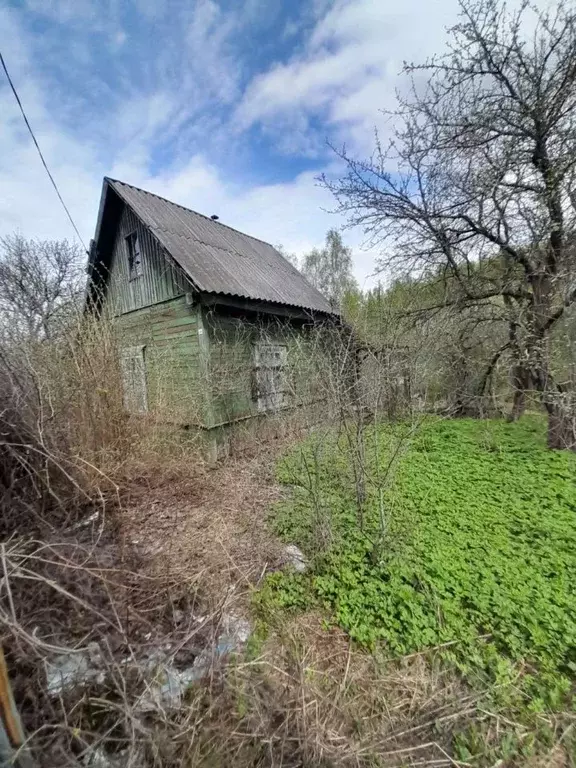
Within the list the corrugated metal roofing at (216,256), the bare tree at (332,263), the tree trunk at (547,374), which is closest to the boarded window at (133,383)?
the corrugated metal roofing at (216,256)

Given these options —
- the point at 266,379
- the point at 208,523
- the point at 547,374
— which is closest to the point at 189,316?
the point at 266,379

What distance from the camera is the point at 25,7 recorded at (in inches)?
128

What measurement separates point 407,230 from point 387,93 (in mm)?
2283

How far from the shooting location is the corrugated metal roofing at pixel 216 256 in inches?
249

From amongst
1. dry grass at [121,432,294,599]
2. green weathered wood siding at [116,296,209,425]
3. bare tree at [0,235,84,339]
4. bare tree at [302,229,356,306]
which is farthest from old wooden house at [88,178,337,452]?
bare tree at [302,229,356,306]

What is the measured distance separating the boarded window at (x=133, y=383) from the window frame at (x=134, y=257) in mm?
3097

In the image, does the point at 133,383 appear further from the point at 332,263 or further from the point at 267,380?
the point at 332,263

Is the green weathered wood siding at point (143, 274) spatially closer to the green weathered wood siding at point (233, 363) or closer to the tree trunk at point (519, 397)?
the green weathered wood siding at point (233, 363)

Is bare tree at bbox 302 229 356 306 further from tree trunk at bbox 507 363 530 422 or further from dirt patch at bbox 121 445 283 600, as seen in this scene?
dirt patch at bbox 121 445 283 600

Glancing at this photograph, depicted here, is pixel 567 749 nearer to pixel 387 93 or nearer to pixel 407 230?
pixel 407 230

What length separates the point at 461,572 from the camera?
8.61 ft

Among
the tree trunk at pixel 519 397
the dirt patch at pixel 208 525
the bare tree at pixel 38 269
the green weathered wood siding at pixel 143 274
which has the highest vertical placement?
the bare tree at pixel 38 269

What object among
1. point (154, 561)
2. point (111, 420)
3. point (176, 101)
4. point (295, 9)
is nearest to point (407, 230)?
point (295, 9)

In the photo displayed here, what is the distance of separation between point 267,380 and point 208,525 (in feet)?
13.4
